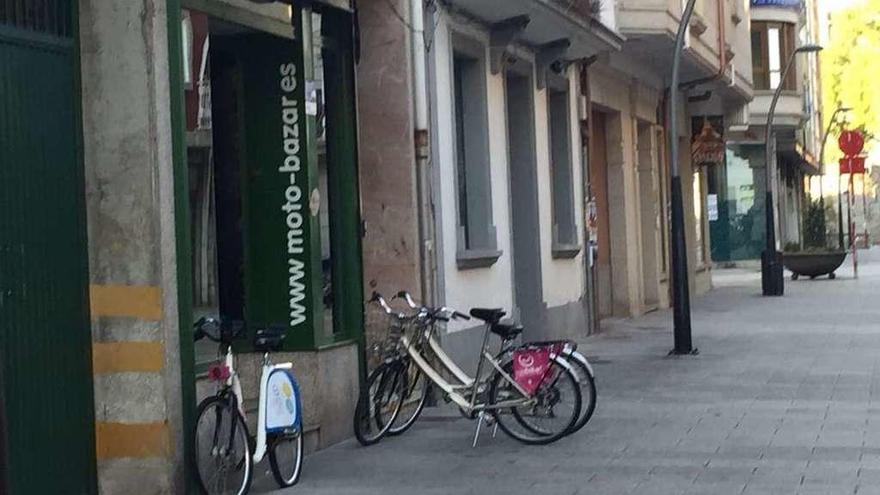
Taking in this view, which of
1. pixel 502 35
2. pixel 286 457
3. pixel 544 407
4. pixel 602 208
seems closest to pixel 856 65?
pixel 602 208

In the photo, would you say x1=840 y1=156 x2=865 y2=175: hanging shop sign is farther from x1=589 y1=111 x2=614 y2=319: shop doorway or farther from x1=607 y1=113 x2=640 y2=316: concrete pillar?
x1=589 y1=111 x2=614 y2=319: shop doorway

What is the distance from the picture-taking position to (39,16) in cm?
943

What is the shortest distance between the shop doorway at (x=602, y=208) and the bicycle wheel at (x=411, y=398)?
48.7 ft

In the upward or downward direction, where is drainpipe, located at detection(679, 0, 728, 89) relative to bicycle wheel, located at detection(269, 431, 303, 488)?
upward

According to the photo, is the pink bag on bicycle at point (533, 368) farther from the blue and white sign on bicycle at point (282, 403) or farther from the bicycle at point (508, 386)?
the blue and white sign on bicycle at point (282, 403)

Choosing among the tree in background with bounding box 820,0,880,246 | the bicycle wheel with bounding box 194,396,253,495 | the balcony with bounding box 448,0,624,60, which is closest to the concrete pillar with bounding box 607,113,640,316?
the balcony with bounding box 448,0,624,60

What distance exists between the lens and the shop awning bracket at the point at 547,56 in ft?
68.2

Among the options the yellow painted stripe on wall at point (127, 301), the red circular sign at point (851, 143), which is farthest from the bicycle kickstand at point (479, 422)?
the red circular sign at point (851, 143)

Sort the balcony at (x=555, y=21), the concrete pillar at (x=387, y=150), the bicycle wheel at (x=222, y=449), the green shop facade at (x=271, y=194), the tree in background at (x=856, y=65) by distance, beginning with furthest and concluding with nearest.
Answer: the tree in background at (x=856, y=65)
the balcony at (x=555, y=21)
the concrete pillar at (x=387, y=150)
the green shop facade at (x=271, y=194)
the bicycle wheel at (x=222, y=449)

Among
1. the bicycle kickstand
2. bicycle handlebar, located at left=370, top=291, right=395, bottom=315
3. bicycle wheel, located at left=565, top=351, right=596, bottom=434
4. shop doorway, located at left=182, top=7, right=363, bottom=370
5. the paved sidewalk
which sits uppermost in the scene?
shop doorway, located at left=182, top=7, right=363, bottom=370

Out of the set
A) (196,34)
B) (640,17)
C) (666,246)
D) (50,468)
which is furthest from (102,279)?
(666,246)

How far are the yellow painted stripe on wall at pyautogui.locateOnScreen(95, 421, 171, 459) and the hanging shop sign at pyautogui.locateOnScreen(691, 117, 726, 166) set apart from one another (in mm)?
26639

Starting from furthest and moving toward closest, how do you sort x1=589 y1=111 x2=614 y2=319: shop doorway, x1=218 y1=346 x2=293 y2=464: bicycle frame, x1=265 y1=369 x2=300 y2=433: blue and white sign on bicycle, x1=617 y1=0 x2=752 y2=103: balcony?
x1=589 y1=111 x2=614 y2=319: shop doorway → x1=617 y1=0 x2=752 y2=103: balcony → x1=265 y1=369 x2=300 y2=433: blue and white sign on bicycle → x1=218 y1=346 x2=293 y2=464: bicycle frame

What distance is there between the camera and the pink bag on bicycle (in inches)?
487
